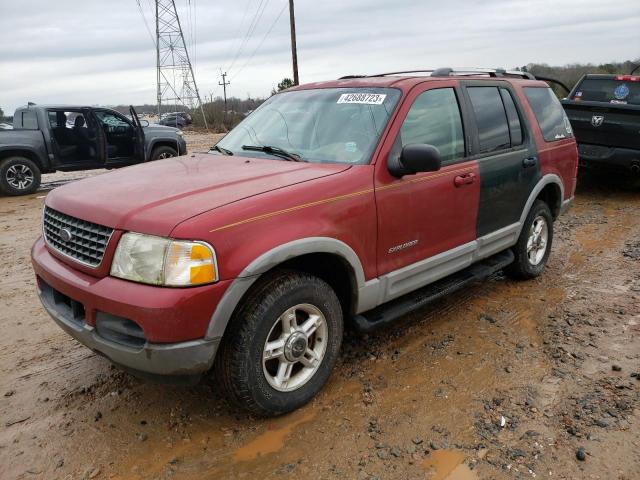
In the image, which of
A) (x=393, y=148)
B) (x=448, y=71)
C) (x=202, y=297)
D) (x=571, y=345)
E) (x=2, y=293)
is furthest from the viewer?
(x=2, y=293)

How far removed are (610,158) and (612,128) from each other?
489mm

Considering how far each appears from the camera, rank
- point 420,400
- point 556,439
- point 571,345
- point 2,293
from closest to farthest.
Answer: point 556,439 < point 420,400 < point 571,345 < point 2,293

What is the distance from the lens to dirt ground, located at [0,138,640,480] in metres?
2.65

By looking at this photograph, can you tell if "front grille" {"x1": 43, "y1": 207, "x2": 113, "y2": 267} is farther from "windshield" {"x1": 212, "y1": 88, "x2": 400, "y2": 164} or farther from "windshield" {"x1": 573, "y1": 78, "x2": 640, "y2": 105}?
"windshield" {"x1": 573, "y1": 78, "x2": 640, "y2": 105}

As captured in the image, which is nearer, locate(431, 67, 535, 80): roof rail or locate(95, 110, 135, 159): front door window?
locate(431, 67, 535, 80): roof rail

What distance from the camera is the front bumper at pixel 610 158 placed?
325 inches

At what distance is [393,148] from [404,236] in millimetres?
575

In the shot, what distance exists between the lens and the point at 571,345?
150 inches

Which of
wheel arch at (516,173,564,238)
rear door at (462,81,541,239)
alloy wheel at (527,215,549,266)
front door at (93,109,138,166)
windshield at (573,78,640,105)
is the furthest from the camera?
front door at (93,109,138,166)

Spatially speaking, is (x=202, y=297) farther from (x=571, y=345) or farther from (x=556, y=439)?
(x=571, y=345)

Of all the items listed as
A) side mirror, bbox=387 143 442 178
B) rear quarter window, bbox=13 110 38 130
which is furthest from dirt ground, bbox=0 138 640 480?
rear quarter window, bbox=13 110 38 130

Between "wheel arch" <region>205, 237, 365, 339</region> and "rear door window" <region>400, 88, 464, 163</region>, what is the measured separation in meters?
0.95

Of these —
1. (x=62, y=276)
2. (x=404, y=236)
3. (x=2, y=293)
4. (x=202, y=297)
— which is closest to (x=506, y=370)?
(x=404, y=236)

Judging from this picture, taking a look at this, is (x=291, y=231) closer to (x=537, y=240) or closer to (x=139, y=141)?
(x=537, y=240)
